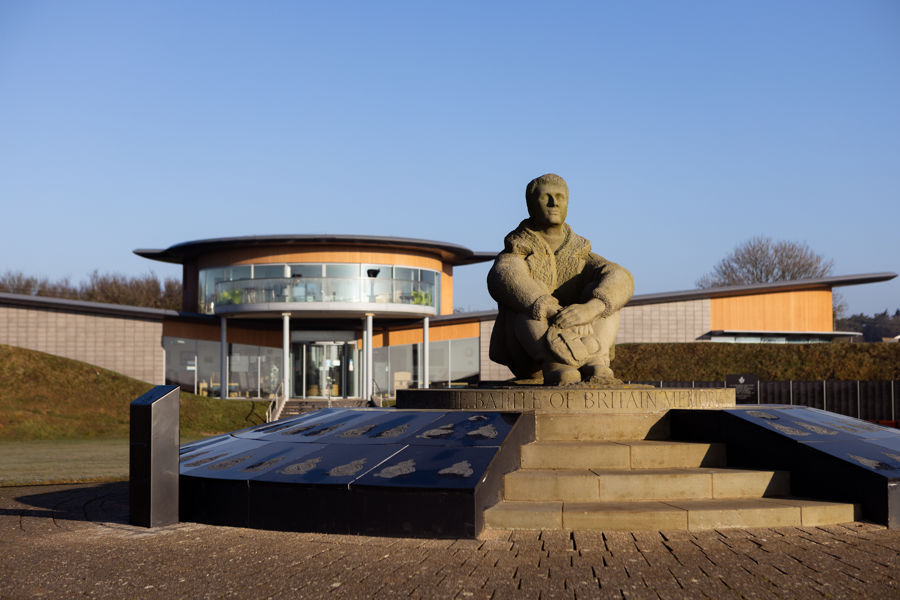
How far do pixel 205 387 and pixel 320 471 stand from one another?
3156 cm

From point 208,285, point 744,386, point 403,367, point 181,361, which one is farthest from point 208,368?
point 744,386

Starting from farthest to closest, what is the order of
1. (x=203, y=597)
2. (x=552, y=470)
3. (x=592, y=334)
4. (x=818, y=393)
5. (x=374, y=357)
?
(x=374, y=357)
(x=818, y=393)
(x=592, y=334)
(x=552, y=470)
(x=203, y=597)

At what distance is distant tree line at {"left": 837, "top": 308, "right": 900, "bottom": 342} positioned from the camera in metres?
102

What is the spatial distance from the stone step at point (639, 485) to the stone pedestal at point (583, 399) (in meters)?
1.44

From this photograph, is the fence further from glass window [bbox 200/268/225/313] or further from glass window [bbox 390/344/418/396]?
glass window [bbox 200/268/225/313]

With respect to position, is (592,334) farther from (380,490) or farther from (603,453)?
(380,490)

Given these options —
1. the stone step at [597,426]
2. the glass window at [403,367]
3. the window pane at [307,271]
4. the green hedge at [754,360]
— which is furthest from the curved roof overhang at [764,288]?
the stone step at [597,426]

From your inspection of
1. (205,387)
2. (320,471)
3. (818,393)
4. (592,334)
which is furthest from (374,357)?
(320,471)

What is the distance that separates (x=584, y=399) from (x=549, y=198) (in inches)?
119

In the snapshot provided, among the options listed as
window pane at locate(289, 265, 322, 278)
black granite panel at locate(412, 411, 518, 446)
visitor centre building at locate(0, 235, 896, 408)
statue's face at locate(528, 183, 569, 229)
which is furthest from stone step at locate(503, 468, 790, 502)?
window pane at locate(289, 265, 322, 278)

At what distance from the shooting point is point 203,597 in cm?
535

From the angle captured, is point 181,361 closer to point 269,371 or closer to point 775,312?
point 269,371

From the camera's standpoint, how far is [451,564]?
6.14m

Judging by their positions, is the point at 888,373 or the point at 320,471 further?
the point at 888,373
